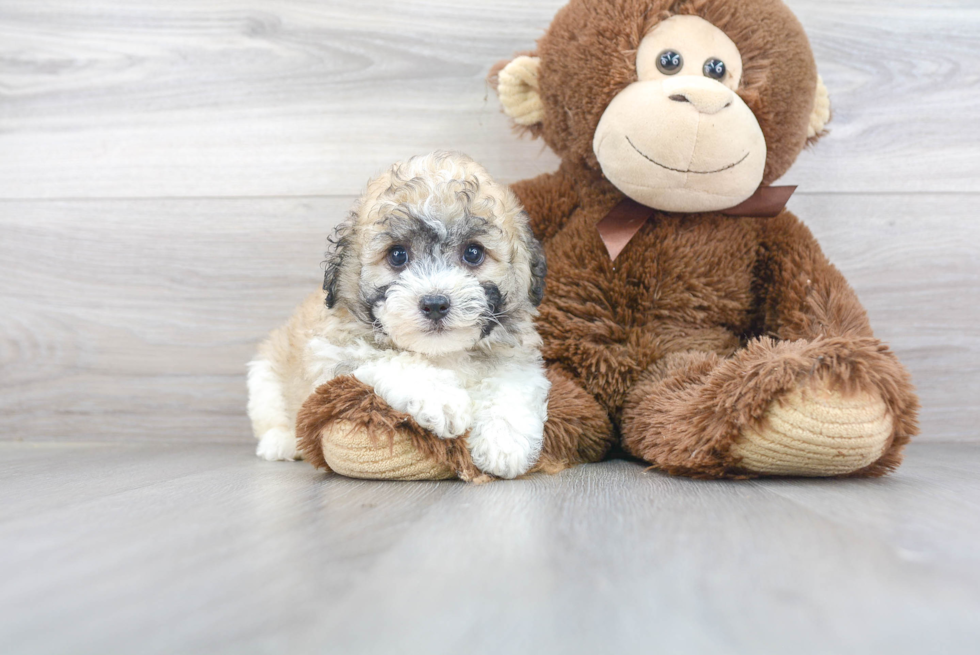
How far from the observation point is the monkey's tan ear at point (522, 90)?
185 cm

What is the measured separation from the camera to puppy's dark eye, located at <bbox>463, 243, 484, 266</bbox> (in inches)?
59.7

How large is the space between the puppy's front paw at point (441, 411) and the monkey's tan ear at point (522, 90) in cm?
81

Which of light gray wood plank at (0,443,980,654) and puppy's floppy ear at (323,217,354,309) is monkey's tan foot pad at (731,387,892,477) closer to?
light gray wood plank at (0,443,980,654)

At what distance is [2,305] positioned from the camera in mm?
2336

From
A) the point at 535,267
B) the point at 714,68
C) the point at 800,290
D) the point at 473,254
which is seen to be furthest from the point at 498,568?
the point at 714,68

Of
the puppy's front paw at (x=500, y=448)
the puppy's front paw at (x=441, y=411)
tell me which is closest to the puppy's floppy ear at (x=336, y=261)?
the puppy's front paw at (x=441, y=411)

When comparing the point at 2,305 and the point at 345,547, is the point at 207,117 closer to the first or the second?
the point at 2,305

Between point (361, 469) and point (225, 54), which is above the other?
point (225, 54)

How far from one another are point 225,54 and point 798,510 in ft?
6.89

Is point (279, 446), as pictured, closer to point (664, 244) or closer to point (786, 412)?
point (664, 244)

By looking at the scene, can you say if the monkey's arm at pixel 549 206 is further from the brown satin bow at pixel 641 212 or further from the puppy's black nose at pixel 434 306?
the puppy's black nose at pixel 434 306

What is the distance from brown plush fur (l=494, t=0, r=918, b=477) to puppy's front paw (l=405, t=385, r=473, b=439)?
401mm

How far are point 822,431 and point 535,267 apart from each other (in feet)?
2.26

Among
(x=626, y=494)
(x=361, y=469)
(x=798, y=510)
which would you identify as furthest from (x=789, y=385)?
(x=361, y=469)
